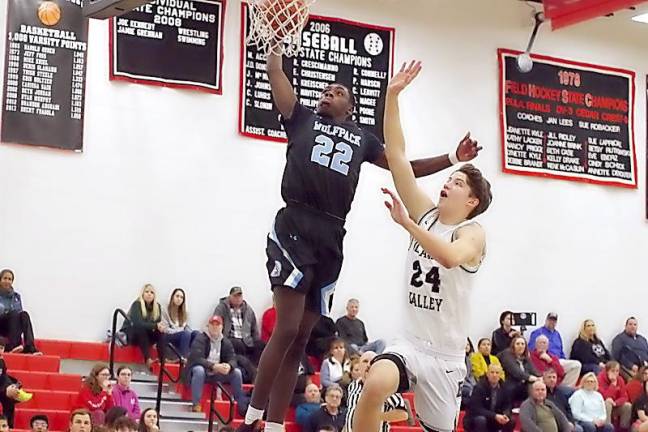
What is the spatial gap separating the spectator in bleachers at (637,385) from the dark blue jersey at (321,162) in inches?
442

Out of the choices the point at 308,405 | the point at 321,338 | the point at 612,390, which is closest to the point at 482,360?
the point at 612,390

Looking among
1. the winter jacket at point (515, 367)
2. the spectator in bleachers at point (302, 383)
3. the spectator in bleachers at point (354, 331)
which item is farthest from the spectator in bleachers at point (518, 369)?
the spectator in bleachers at point (302, 383)

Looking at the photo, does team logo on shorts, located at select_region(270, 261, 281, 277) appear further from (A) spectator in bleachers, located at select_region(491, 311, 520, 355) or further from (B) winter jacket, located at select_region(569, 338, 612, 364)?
(B) winter jacket, located at select_region(569, 338, 612, 364)

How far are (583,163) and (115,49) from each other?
8156mm

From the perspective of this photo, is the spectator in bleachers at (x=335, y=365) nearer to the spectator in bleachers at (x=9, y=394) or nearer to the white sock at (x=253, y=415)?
the spectator in bleachers at (x=9, y=394)

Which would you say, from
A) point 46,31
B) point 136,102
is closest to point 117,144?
point 136,102

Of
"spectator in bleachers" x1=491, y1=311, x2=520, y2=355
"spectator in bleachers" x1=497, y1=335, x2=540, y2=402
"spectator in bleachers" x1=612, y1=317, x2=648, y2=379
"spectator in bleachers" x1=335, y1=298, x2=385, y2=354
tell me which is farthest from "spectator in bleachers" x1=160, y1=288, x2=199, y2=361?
"spectator in bleachers" x1=612, y1=317, x2=648, y2=379

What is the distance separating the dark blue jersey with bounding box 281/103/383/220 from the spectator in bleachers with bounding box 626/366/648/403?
11223 mm

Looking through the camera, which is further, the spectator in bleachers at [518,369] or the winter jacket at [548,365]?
the winter jacket at [548,365]

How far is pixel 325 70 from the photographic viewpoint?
17.0 meters

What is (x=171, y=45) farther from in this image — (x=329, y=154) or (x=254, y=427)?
(x=254, y=427)

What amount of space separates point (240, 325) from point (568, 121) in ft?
23.1

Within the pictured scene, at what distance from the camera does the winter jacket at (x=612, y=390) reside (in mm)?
17064

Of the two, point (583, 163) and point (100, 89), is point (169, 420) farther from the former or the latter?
point (583, 163)
